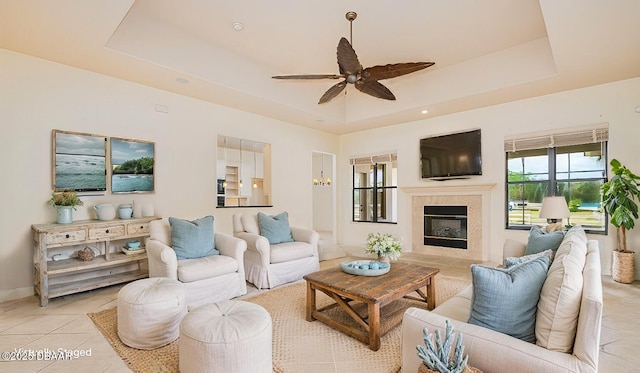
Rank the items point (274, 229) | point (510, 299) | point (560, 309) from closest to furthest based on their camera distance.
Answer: point (560, 309) < point (510, 299) < point (274, 229)

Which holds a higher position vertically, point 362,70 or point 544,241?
point 362,70

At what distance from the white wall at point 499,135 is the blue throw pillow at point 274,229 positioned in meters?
3.00

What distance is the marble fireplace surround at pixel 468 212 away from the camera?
5.37 metres

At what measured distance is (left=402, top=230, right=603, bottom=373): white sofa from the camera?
1225mm

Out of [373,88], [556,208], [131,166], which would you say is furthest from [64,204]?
[556,208]

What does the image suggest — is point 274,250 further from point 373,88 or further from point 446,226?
point 446,226

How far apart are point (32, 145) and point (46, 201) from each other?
65 cm

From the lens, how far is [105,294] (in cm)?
352

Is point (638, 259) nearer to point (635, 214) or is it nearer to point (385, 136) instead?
point (635, 214)

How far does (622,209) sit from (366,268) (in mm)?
3560

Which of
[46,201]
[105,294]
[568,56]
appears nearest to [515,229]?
[568,56]

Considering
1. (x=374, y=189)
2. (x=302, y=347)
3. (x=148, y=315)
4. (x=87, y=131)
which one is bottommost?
(x=302, y=347)

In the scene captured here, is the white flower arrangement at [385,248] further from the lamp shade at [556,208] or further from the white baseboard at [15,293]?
the white baseboard at [15,293]

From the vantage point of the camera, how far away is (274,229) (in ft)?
14.0
